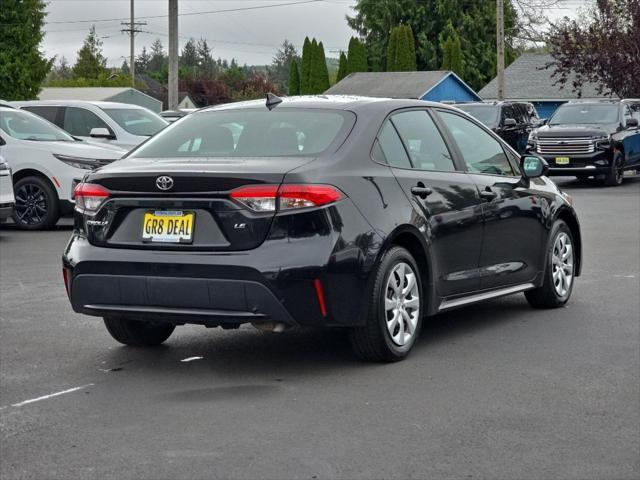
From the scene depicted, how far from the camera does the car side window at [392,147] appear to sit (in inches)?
315

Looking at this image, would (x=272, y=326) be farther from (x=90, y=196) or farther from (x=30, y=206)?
(x=30, y=206)

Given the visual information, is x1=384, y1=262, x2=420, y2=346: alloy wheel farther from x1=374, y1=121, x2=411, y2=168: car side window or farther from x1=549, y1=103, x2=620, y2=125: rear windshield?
x1=549, y1=103, x2=620, y2=125: rear windshield

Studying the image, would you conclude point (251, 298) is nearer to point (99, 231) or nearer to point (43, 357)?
point (99, 231)

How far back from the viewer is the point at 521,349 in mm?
8297

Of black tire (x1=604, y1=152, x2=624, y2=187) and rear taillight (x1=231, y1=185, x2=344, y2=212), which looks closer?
rear taillight (x1=231, y1=185, x2=344, y2=212)

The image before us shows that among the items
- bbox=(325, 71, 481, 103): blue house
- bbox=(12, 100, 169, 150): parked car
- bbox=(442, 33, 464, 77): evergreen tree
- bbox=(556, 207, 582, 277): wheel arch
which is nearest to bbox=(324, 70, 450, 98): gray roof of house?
bbox=(325, 71, 481, 103): blue house

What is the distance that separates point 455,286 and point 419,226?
696 mm

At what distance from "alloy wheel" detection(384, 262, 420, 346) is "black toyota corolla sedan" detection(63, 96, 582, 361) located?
0.04 ft

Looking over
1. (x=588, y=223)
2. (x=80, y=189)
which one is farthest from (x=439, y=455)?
(x=588, y=223)

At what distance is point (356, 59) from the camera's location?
94.4 m

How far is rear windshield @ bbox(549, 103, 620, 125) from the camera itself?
95.5ft

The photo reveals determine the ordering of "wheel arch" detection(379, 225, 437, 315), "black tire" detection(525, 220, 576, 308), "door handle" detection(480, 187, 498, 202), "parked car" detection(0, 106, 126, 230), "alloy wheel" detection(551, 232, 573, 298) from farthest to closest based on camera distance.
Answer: "parked car" detection(0, 106, 126, 230)
"alloy wheel" detection(551, 232, 573, 298)
"black tire" detection(525, 220, 576, 308)
"door handle" detection(480, 187, 498, 202)
"wheel arch" detection(379, 225, 437, 315)

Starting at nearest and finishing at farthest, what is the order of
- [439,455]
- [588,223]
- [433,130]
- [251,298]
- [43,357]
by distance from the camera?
[439,455] < [251,298] < [43,357] < [433,130] < [588,223]

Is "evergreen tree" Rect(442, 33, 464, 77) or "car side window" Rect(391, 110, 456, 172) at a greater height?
"evergreen tree" Rect(442, 33, 464, 77)
